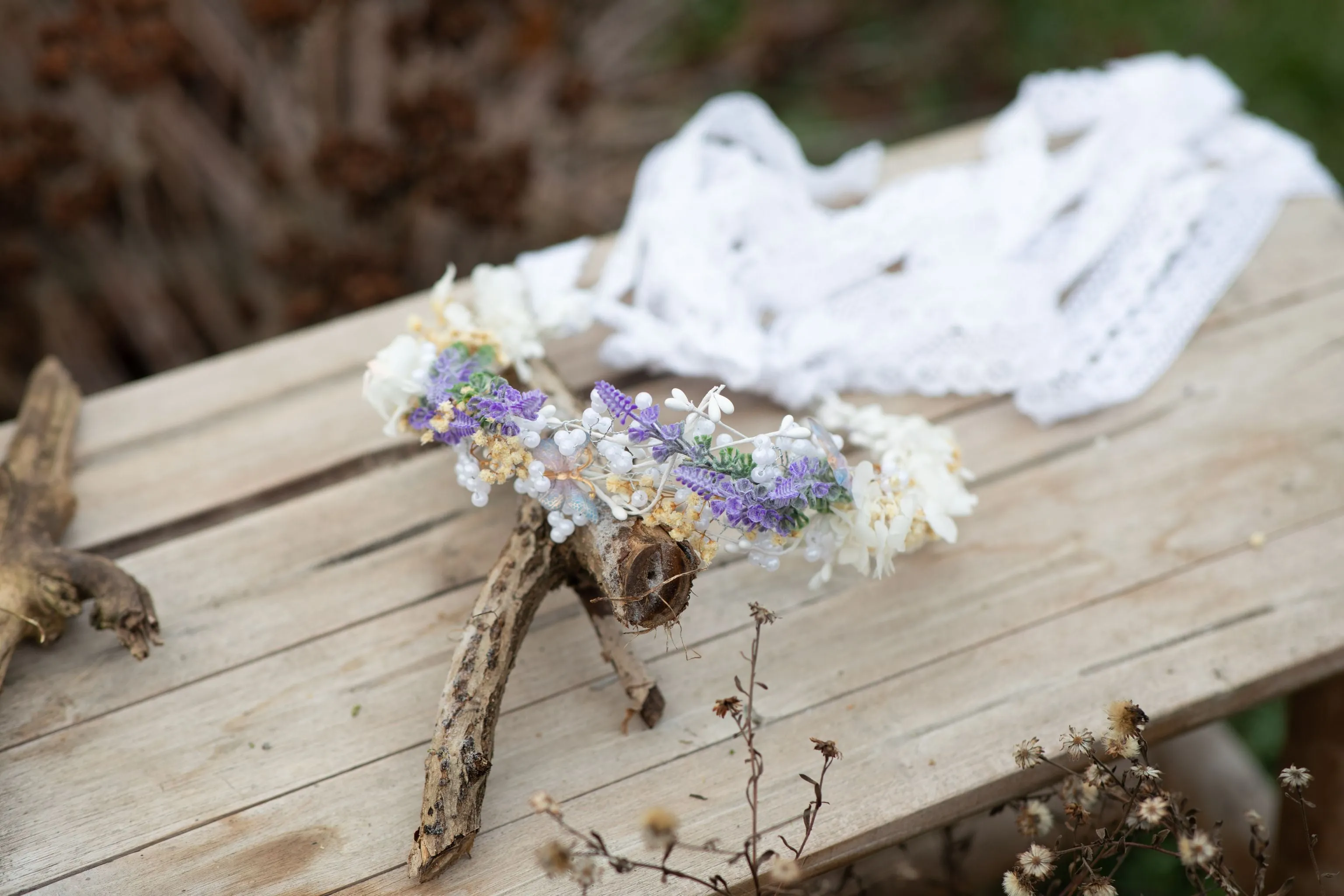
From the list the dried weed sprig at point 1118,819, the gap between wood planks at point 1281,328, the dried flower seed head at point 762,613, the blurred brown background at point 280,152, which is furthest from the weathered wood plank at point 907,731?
the blurred brown background at point 280,152

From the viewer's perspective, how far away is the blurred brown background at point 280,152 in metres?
1.94

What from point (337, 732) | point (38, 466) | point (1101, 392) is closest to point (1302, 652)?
point (1101, 392)

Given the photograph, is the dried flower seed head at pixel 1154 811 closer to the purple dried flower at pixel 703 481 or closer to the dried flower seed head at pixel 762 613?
the dried flower seed head at pixel 762 613

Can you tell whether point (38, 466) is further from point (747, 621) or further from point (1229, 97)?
point (1229, 97)

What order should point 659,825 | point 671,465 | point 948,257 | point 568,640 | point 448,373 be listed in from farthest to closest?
point 948,257 < point 568,640 < point 448,373 < point 671,465 < point 659,825

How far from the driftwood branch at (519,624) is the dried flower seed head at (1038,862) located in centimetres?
43

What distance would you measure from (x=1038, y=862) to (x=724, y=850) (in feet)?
1.10

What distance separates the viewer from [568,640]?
1.32 metres

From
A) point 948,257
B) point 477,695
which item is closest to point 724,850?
point 477,695

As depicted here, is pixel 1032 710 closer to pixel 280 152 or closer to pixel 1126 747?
pixel 1126 747

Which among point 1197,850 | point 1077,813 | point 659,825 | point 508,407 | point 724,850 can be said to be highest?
point 508,407

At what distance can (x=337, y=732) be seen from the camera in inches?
48.7

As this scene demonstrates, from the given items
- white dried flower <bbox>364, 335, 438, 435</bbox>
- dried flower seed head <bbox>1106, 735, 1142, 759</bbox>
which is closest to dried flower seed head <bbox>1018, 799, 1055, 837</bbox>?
dried flower seed head <bbox>1106, 735, 1142, 759</bbox>

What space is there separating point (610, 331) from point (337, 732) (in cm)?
74
